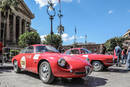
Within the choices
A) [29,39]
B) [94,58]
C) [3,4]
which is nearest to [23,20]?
[29,39]

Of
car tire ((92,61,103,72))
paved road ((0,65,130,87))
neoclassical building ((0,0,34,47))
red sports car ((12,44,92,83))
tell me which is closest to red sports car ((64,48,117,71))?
car tire ((92,61,103,72))

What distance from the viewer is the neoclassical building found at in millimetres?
36487

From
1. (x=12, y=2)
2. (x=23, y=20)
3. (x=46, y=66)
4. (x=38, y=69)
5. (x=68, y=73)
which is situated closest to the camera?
(x=68, y=73)

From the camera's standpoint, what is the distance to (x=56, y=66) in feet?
12.7

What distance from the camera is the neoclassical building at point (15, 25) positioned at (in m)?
36.5

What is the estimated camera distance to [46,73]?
425 centimetres

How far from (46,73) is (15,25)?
3951 centimetres

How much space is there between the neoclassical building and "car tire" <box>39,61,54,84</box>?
32.2m

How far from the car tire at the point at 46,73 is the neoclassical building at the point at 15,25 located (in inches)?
1269

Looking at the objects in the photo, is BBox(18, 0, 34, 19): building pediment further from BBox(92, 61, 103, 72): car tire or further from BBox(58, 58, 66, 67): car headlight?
BBox(58, 58, 66, 67): car headlight

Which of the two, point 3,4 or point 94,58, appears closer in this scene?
point 94,58

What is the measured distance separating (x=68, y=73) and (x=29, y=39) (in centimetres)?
2898

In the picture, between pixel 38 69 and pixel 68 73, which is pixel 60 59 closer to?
pixel 68 73

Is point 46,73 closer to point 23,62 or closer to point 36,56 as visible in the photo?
point 36,56
